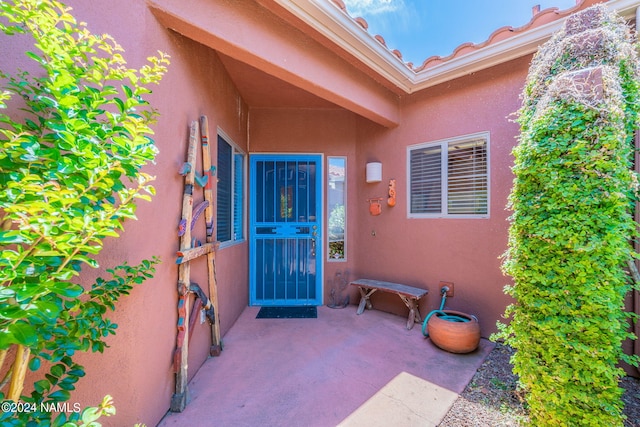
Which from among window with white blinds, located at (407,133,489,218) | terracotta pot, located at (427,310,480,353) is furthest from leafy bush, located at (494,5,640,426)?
window with white blinds, located at (407,133,489,218)

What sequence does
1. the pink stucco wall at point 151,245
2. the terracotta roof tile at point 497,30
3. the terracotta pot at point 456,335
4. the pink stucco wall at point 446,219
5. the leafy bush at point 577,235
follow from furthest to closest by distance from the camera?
the pink stucco wall at point 446,219 < the terracotta pot at point 456,335 < the terracotta roof tile at point 497,30 < the leafy bush at point 577,235 < the pink stucco wall at point 151,245

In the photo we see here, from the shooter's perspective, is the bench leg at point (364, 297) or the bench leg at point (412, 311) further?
the bench leg at point (364, 297)

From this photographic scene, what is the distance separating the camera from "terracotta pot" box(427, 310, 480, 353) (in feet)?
8.25

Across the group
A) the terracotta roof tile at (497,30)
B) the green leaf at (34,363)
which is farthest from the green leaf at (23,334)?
the terracotta roof tile at (497,30)

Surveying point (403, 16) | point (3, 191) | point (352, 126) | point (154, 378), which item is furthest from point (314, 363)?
point (403, 16)

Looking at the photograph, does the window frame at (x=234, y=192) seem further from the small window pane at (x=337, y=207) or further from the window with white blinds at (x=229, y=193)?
the small window pane at (x=337, y=207)

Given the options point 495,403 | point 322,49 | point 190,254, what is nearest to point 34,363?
point 190,254

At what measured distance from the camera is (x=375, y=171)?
3.69m

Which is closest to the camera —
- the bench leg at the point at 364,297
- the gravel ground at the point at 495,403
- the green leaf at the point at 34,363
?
the green leaf at the point at 34,363

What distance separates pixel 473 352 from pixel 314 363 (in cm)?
163

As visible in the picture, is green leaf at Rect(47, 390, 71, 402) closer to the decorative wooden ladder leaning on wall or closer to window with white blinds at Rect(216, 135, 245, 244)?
the decorative wooden ladder leaning on wall

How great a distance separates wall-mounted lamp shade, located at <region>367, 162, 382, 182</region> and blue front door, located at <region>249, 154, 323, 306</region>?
79 cm

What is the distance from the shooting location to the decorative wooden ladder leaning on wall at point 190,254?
1.85m

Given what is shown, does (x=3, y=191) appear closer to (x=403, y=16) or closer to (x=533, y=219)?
(x=533, y=219)
